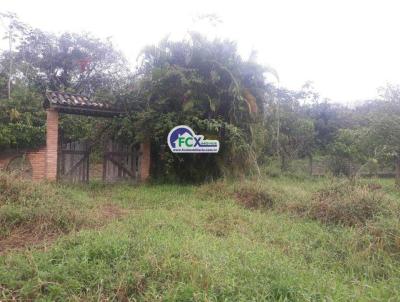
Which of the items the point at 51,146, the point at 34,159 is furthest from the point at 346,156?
the point at 34,159

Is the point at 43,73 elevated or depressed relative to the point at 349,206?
elevated

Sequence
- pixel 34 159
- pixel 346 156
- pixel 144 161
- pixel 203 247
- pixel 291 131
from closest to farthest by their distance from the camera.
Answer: pixel 203 247
pixel 144 161
pixel 34 159
pixel 346 156
pixel 291 131

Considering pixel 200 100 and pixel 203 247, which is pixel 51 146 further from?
pixel 203 247

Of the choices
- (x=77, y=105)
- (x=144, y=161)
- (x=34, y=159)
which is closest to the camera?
(x=77, y=105)

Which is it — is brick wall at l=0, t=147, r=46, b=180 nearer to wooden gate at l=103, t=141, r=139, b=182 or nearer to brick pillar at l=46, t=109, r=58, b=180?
brick pillar at l=46, t=109, r=58, b=180

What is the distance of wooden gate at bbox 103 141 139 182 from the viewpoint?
9141mm

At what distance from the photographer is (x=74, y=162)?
8789 mm

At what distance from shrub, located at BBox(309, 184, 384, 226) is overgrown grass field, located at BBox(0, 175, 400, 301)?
16mm

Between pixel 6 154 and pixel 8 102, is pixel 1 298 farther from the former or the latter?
pixel 8 102

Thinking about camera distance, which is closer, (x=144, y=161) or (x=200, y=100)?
(x=200, y=100)

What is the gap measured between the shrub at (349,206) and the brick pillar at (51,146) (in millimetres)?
6101

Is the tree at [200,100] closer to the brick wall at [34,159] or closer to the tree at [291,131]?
the brick wall at [34,159]

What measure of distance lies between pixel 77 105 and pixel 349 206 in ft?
21.8

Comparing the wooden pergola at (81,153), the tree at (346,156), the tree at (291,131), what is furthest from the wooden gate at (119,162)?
the tree at (346,156)
